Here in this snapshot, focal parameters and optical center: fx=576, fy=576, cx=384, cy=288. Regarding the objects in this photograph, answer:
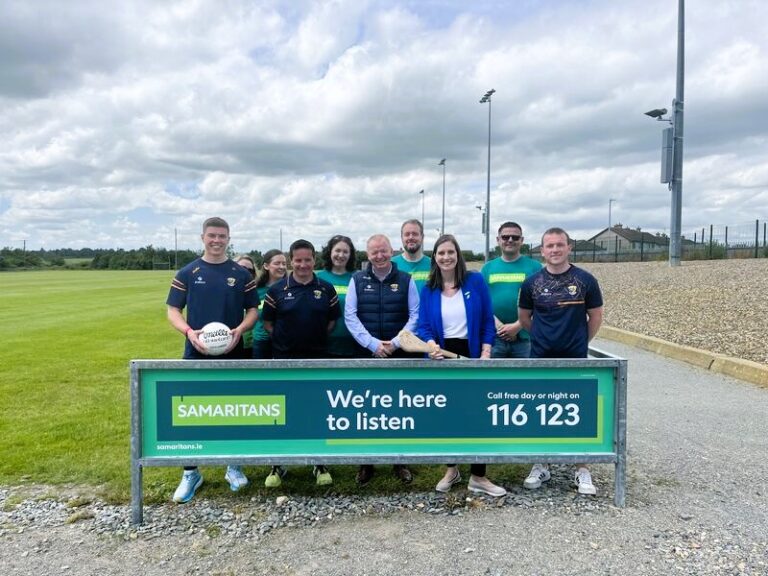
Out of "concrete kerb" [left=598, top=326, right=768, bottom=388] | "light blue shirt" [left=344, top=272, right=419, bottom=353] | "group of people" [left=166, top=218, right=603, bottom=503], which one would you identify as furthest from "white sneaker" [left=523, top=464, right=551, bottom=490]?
"concrete kerb" [left=598, top=326, right=768, bottom=388]

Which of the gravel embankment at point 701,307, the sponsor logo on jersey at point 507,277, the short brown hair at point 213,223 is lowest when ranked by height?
the gravel embankment at point 701,307

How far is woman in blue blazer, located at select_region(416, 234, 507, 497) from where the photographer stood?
4.36m

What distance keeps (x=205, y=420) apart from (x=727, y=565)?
10.8 ft

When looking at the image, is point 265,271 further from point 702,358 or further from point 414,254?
point 702,358

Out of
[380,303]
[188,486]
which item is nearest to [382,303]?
[380,303]

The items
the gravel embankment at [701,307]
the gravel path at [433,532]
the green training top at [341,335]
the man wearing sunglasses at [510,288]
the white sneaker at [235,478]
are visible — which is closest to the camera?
the gravel path at [433,532]

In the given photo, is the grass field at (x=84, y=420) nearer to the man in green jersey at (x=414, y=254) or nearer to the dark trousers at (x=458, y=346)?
the dark trousers at (x=458, y=346)

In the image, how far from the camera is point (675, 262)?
21.5 m

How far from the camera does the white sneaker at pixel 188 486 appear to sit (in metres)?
4.14

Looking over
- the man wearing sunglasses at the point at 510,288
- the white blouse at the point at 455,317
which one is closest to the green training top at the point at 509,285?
the man wearing sunglasses at the point at 510,288

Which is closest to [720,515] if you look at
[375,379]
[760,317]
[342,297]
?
[375,379]

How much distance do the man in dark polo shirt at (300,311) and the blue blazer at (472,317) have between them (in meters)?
0.77

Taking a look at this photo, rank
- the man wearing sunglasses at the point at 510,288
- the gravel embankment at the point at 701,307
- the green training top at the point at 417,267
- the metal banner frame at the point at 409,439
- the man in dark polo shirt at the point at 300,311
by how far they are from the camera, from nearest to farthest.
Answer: the metal banner frame at the point at 409,439
the man in dark polo shirt at the point at 300,311
the man wearing sunglasses at the point at 510,288
the green training top at the point at 417,267
the gravel embankment at the point at 701,307

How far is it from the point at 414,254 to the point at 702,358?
5.79m
